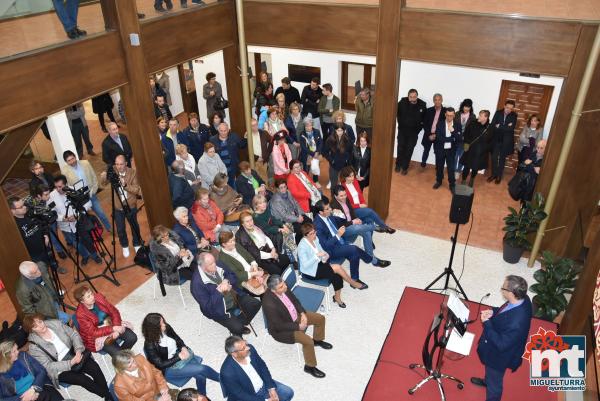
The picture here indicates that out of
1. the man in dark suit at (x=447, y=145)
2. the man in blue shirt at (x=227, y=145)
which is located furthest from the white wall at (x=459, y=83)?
the man in blue shirt at (x=227, y=145)

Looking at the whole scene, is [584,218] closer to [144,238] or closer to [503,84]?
[503,84]

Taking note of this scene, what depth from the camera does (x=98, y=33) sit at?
6656mm

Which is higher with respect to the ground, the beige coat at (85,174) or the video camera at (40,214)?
the video camera at (40,214)

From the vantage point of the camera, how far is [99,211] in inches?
339

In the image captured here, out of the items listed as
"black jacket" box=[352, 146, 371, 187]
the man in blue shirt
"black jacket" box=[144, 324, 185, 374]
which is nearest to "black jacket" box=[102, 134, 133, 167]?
the man in blue shirt

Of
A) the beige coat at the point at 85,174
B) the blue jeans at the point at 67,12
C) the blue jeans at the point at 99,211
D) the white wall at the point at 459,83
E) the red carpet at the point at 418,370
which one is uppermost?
the blue jeans at the point at 67,12

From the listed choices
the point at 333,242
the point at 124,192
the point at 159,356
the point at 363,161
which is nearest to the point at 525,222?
→ the point at 363,161

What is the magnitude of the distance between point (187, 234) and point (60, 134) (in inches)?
183

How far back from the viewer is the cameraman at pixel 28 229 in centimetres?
667

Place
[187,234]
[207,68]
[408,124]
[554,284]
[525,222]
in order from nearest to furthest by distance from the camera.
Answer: [554,284] < [187,234] < [525,222] < [408,124] < [207,68]

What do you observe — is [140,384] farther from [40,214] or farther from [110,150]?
[110,150]

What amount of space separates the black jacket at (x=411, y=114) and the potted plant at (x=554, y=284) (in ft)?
14.1

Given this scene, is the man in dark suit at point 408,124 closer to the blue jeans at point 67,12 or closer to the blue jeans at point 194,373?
the blue jeans at point 67,12

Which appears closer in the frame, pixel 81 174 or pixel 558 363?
pixel 558 363
